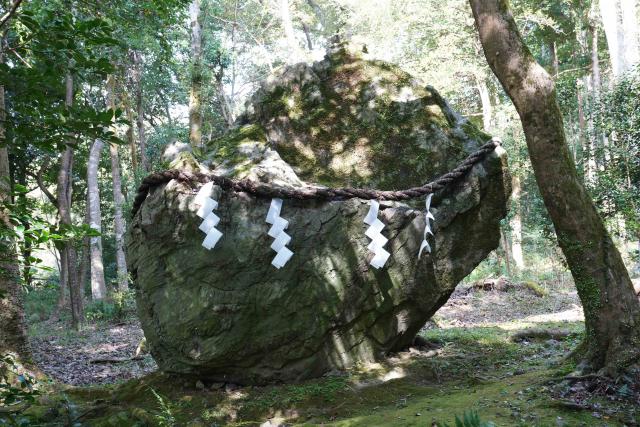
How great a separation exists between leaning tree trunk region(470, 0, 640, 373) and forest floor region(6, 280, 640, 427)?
0.37 m

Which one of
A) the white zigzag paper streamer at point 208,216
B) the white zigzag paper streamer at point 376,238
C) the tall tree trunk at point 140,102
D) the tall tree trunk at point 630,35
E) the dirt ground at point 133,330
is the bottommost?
the dirt ground at point 133,330

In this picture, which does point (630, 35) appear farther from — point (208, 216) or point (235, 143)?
point (208, 216)

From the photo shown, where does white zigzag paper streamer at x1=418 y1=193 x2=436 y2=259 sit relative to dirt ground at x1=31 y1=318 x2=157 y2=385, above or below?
above

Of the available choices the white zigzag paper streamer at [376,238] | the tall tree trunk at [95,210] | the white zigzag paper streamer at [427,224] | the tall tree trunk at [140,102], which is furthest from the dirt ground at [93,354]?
the tall tree trunk at [140,102]

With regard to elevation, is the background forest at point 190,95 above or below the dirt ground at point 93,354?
above

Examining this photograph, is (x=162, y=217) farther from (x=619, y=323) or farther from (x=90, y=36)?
(x=619, y=323)

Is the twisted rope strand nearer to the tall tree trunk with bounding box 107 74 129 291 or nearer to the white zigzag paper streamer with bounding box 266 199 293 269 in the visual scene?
the white zigzag paper streamer with bounding box 266 199 293 269

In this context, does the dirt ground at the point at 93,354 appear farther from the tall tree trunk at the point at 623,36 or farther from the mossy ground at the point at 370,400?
the tall tree trunk at the point at 623,36

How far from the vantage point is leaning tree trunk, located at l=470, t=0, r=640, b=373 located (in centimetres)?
346

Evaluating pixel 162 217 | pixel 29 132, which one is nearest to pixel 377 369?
pixel 162 217

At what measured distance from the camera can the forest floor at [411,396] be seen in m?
3.17

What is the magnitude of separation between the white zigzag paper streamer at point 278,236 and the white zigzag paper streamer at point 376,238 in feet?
2.42

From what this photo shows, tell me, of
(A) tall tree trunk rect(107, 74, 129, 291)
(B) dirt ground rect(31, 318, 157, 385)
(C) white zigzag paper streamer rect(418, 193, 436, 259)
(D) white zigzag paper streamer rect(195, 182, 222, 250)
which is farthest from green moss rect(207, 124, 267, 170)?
(A) tall tree trunk rect(107, 74, 129, 291)

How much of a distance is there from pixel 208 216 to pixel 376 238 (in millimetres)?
1468
